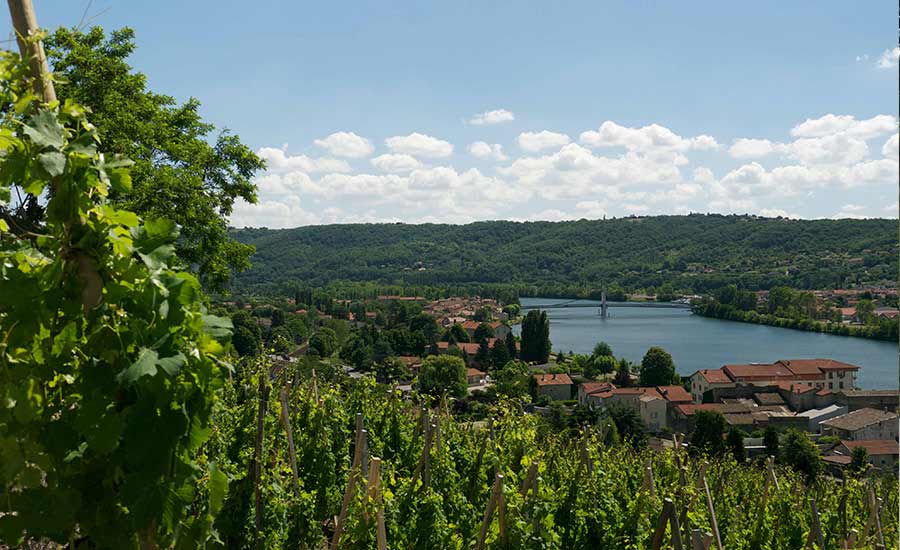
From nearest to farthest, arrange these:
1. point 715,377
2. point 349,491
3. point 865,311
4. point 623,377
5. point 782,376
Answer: point 349,491 → point 715,377 → point 782,376 → point 623,377 → point 865,311

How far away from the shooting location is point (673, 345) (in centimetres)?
6662

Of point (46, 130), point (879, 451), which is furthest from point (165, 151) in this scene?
point (879, 451)

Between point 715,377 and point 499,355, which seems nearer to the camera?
point 715,377

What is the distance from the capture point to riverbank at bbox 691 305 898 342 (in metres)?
69.2

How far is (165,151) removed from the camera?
9406mm

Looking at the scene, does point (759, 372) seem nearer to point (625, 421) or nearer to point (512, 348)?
point (625, 421)

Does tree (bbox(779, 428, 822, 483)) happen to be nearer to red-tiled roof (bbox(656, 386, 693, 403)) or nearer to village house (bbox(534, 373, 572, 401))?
red-tiled roof (bbox(656, 386, 693, 403))

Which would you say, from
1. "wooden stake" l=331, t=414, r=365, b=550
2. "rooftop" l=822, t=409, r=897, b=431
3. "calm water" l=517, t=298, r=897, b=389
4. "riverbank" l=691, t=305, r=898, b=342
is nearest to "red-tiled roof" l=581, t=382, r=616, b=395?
"rooftop" l=822, t=409, r=897, b=431

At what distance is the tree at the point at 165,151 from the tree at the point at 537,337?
156 ft

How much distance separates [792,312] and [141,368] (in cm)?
9111

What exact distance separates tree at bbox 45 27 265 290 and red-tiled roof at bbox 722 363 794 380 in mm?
42310

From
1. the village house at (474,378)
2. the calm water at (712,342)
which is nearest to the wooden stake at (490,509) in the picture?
the village house at (474,378)

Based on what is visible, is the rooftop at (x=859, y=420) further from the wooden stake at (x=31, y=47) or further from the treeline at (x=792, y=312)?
the wooden stake at (x=31, y=47)

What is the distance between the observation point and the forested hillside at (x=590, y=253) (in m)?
107
